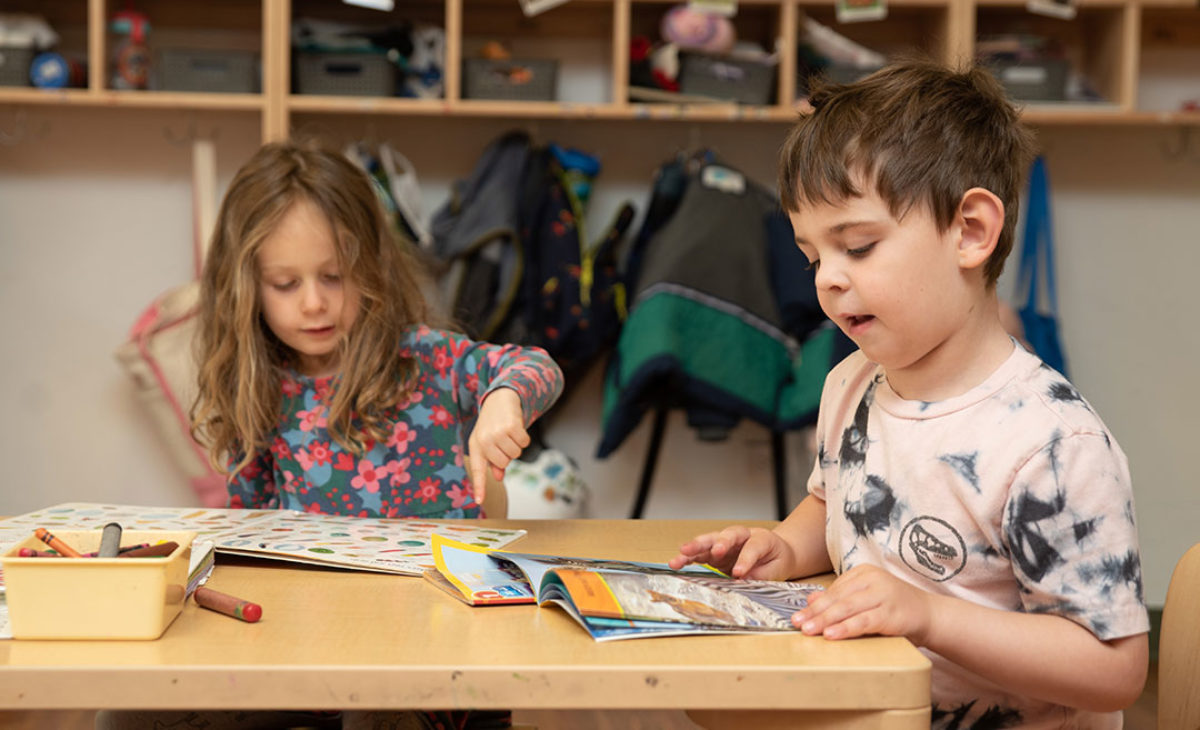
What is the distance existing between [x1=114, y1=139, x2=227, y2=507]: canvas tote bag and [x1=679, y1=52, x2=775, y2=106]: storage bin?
1259mm

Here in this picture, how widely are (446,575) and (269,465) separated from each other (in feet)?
2.38

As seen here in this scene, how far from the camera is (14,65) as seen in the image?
2.64 metres

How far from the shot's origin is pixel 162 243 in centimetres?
299

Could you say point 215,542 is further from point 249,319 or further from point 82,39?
point 82,39

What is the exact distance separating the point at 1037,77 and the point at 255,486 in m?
2.11

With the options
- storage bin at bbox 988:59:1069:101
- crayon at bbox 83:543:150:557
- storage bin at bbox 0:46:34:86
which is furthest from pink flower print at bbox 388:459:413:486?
storage bin at bbox 988:59:1069:101

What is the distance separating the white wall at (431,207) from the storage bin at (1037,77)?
1.06 feet

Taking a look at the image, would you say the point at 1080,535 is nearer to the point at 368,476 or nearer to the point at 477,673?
the point at 477,673

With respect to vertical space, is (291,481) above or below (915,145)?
below

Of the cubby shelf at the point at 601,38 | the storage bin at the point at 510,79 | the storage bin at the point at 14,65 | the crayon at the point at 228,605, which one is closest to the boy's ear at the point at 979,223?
the crayon at the point at 228,605

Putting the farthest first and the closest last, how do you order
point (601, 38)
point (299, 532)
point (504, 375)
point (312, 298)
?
point (601, 38)
point (312, 298)
point (504, 375)
point (299, 532)

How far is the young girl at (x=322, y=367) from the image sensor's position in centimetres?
144

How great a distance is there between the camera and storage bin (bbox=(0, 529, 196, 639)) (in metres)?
0.71

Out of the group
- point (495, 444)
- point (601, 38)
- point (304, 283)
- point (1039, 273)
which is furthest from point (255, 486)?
point (1039, 273)
